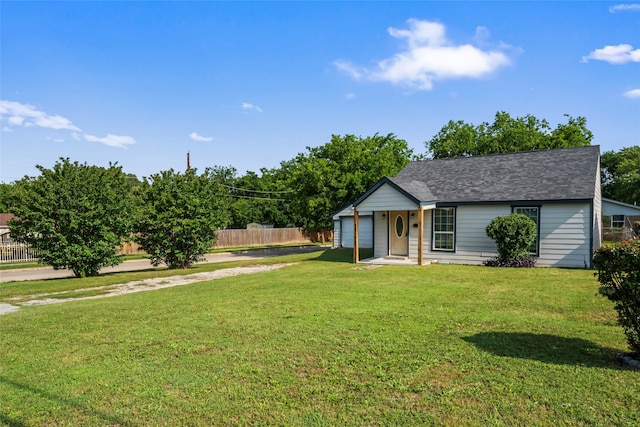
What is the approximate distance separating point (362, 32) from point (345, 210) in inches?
614

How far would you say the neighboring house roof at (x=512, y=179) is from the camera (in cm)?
1459

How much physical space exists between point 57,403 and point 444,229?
15.1 m

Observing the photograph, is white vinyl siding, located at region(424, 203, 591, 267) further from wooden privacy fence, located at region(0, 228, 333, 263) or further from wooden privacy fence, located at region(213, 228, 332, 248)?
wooden privacy fence, located at region(213, 228, 332, 248)

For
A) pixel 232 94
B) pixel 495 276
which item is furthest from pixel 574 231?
pixel 232 94

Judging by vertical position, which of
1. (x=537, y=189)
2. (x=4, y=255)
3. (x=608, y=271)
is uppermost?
(x=537, y=189)

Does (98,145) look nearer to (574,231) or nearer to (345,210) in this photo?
(345,210)

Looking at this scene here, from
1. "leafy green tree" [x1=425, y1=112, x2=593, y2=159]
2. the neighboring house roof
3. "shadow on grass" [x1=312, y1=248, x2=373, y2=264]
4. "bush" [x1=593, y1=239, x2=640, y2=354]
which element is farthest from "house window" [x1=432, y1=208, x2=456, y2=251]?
"leafy green tree" [x1=425, y1=112, x2=593, y2=159]

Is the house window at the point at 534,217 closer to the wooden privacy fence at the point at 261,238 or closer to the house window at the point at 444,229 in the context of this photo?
the house window at the point at 444,229

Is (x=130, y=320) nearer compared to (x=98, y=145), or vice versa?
(x=130, y=320)

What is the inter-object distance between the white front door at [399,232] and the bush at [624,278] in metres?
Answer: 12.9

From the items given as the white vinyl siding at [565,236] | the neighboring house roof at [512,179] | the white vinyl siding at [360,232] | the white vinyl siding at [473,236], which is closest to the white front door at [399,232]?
the neighboring house roof at [512,179]

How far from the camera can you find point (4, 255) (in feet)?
75.4

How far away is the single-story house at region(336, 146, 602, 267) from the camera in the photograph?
46.2 feet

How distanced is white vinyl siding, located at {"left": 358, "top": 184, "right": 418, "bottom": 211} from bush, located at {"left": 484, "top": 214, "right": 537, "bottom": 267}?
314 cm
